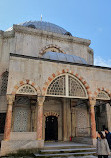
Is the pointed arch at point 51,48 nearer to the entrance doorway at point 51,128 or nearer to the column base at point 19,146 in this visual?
the entrance doorway at point 51,128

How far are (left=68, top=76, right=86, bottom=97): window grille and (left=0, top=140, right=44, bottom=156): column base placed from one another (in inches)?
132

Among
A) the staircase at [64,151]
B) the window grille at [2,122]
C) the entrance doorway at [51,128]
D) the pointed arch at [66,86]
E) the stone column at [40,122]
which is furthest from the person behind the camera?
the entrance doorway at [51,128]

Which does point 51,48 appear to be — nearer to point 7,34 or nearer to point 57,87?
point 7,34

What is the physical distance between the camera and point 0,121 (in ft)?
35.1

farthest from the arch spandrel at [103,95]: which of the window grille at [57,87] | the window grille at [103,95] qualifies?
the window grille at [57,87]

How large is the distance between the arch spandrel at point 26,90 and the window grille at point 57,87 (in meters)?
0.92

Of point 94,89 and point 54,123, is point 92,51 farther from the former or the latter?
point 54,123

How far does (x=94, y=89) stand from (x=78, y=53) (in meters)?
5.37

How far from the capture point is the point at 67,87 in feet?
29.4

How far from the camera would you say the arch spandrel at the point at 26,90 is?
26.7 ft

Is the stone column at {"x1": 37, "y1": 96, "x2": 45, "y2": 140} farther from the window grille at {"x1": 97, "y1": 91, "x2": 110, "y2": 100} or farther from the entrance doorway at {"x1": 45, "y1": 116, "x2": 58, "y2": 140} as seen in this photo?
the window grille at {"x1": 97, "y1": 91, "x2": 110, "y2": 100}

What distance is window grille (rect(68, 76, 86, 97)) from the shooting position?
30.0ft

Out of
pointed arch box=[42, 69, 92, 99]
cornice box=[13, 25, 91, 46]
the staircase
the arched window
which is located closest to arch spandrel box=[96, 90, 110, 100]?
pointed arch box=[42, 69, 92, 99]

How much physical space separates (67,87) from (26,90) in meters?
2.38
